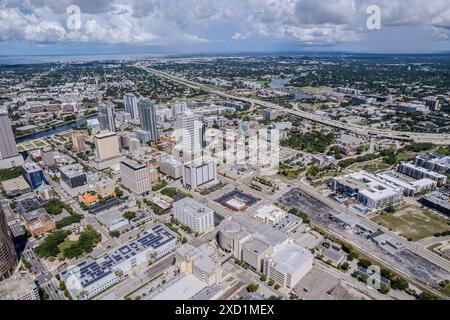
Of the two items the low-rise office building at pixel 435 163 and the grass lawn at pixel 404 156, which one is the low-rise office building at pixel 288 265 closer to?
the low-rise office building at pixel 435 163

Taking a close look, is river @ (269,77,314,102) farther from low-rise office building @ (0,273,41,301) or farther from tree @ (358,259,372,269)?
low-rise office building @ (0,273,41,301)

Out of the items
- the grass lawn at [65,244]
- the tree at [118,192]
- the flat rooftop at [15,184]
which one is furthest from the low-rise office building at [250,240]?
the flat rooftop at [15,184]

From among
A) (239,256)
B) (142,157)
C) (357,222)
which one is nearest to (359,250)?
(357,222)

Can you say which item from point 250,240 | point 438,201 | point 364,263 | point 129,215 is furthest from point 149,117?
point 438,201

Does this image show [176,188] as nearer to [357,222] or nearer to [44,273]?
[44,273]

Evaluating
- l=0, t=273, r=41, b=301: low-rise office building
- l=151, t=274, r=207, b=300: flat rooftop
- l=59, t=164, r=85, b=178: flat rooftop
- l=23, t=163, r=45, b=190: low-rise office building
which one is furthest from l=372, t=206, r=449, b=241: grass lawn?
l=23, t=163, r=45, b=190: low-rise office building
